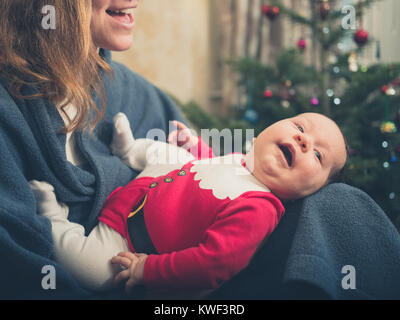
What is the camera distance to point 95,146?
1.03 meters

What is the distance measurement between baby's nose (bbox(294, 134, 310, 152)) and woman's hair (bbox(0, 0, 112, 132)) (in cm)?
51

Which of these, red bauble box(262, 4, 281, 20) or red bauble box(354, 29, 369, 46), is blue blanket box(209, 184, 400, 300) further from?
red bauble box(262, 4, 281, 20)

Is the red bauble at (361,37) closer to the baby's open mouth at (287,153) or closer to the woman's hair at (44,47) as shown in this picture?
the baby's open mouth at (287,153)

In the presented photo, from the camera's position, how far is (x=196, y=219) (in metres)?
0.79

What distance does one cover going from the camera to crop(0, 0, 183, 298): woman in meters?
0.74

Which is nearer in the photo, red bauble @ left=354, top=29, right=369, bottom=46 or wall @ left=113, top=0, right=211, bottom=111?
red bauble @ left=354, top=29, right=369, bottom=46

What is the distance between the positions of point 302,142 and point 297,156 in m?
0.04

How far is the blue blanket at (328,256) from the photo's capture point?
2.27 feet

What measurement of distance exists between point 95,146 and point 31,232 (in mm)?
341

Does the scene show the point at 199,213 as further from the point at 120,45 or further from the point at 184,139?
the point at 120,45

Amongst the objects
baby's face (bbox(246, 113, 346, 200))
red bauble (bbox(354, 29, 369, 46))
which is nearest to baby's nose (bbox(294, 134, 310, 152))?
baby's face (bbox(246, 113, 346, 200))

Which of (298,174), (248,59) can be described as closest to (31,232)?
(298,174)

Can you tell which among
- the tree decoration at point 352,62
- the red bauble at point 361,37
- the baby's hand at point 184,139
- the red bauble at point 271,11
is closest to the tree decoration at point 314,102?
the tree decoration at point 352,62

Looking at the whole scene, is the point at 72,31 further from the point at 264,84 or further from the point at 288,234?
the point at 264,84
